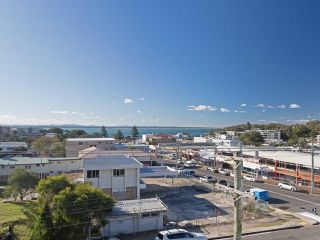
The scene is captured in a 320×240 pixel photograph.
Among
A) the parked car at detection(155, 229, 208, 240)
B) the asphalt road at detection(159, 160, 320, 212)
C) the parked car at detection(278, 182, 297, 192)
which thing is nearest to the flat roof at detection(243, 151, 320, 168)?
the parked car at detection(278, 182, 297, 192)

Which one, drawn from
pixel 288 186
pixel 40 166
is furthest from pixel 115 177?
pixel 288 186

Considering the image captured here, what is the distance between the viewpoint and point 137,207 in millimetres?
26766

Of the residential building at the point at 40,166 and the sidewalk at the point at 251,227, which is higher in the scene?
the residential building at the point at 40,166

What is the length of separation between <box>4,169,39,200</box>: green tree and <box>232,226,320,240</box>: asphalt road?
74.1 feet

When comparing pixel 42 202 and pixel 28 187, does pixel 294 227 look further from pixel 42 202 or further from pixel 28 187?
pixel 28 187

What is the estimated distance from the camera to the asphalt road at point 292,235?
80.7 ft

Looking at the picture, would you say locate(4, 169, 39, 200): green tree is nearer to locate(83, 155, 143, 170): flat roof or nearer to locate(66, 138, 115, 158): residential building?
locate(83, 155, 143, 170): flat roof

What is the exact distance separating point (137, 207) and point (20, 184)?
48.1 feet

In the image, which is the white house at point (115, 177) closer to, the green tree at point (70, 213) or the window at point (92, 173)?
the window at point (92, 173)

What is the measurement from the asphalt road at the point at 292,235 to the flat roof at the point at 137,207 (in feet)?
23.5

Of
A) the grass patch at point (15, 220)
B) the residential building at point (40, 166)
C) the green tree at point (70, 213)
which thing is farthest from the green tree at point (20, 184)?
the residential building at point (40, 166)

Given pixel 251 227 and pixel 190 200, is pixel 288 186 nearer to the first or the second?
pixel 190 200

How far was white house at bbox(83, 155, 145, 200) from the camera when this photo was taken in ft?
114

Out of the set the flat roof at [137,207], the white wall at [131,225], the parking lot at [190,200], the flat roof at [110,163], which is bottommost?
the parking lot at [190,200]
